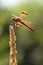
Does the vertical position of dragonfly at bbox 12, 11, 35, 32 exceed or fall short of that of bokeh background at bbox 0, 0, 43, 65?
it falls short

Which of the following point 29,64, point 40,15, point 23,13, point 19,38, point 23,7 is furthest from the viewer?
point 23,7

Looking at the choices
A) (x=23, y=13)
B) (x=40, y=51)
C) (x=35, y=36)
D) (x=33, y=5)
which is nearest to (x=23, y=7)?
(x=33, y=5)

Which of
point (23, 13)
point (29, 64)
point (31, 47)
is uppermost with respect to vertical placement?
point (31, 47)

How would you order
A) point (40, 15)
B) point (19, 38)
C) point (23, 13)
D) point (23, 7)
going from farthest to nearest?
point (23, 7) → point (40, 15) → point (19, 38) → point (23, 13)

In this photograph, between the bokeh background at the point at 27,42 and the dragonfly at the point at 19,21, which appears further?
the bokeh background at the point at 27,42

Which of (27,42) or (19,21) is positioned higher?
(27,42)

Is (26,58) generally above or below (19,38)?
below

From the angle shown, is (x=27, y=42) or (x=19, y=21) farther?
(x=27, y=42)

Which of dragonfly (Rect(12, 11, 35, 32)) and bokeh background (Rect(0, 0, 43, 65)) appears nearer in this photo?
dragonfly (Rect(12, 11, 35, 32))

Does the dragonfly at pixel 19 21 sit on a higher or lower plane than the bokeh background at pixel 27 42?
lower

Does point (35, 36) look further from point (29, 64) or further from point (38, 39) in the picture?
point (29, 64)

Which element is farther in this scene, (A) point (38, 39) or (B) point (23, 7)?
(B) point (23, 7)
